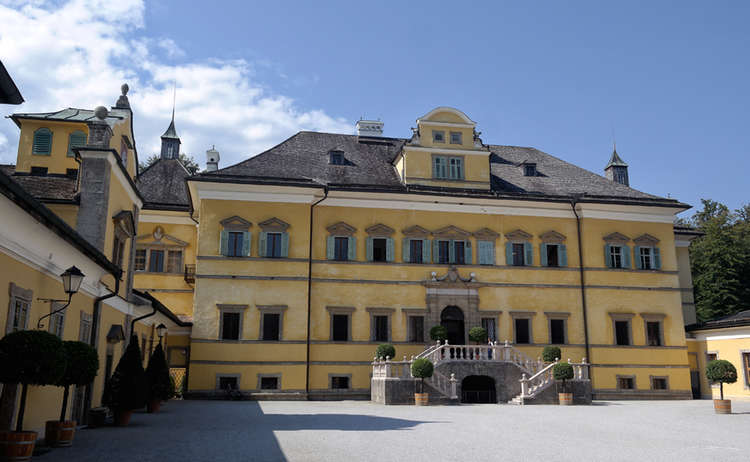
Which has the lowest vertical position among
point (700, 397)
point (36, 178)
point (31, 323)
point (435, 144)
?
point (700, 397)

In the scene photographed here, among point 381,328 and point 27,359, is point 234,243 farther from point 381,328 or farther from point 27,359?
point 27,359

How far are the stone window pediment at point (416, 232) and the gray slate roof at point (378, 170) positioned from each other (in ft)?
6.99

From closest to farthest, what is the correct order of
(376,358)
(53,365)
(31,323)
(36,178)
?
(53,365), (31,323), (36,178), (376,358)

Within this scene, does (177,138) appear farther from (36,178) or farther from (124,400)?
(124,400)

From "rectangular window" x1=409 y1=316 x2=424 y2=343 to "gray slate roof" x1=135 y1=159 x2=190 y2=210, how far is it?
48.2 ft

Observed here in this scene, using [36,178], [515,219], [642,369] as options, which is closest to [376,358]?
[515,219]

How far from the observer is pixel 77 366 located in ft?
42.7

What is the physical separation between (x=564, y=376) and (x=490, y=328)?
6.23 meters

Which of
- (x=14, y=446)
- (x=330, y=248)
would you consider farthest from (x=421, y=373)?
(x=14, y=446)

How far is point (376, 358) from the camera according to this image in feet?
103

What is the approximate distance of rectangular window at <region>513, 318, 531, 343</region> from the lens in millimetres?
34875

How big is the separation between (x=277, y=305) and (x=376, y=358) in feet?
18.7

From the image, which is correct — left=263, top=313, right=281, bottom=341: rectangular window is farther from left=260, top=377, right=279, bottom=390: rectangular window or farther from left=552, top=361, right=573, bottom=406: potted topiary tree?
left=552, top=361, right=573, bottom=406: potted topiary tree

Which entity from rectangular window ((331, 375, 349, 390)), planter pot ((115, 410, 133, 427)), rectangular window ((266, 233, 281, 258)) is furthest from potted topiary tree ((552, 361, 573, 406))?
Answer: planter pot ((115, 410, 133, 427))
